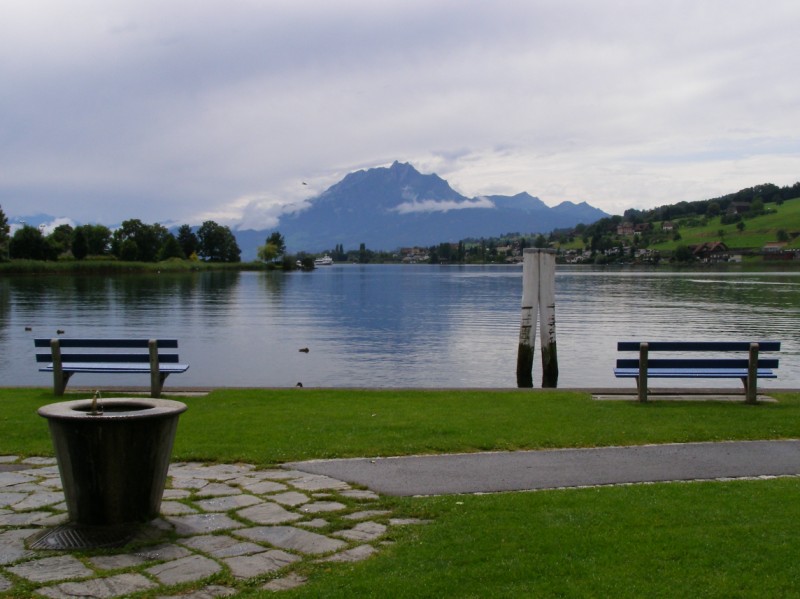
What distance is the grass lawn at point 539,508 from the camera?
16.8 ft

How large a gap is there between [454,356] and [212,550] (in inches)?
1001

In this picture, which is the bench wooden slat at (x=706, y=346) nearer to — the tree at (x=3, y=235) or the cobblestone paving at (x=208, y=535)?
the cobblestone paving at (x=208, y=535)

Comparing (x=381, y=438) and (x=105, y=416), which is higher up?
(x=105, y=416)

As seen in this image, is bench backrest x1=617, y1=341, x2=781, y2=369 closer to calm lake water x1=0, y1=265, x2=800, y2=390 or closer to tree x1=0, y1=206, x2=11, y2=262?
calm lake water x1=0, y1=265, x2=800, y2=390

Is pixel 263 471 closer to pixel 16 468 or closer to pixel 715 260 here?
pixel 16 468

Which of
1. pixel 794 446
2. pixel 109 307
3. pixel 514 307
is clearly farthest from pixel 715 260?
pixel 794 446

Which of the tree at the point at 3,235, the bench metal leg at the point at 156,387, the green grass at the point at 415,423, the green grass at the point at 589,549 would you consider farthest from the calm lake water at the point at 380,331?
the tree at the point at 3,235

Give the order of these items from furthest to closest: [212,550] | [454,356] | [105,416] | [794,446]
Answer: [454,356]
[794,446]
[105,416]
[212,550]

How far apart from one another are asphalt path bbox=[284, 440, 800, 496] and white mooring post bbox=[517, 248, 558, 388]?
10070 millimetres

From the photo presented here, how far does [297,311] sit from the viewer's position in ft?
193

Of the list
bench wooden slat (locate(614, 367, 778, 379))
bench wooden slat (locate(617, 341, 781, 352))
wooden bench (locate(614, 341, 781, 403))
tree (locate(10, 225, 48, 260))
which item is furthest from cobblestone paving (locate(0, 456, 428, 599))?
tree (locate(10, 225, 48, 260))

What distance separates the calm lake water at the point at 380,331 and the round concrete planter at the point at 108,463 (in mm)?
8978

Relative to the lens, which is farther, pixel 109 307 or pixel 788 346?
pixel 109 307

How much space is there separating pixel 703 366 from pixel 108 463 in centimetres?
1107
